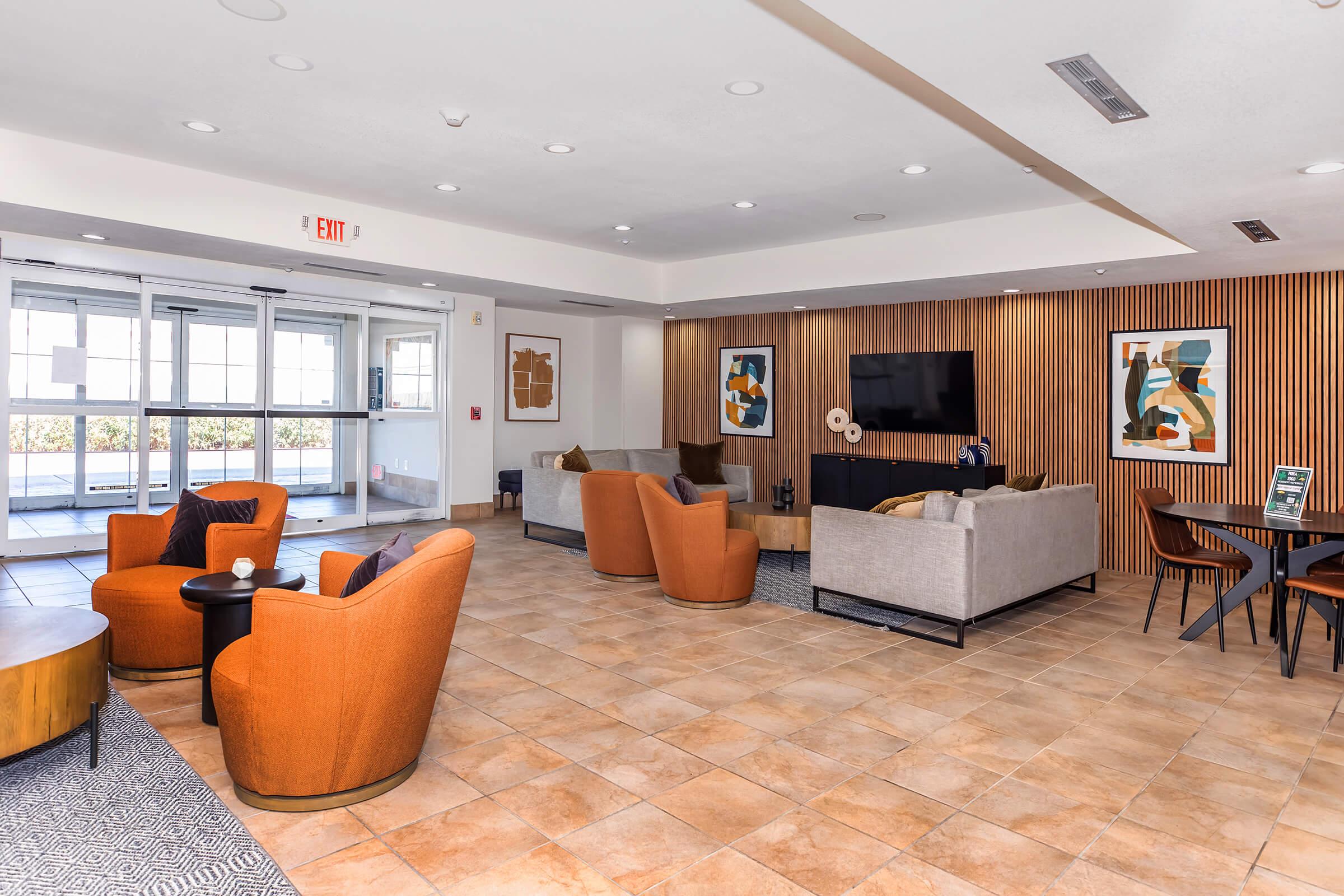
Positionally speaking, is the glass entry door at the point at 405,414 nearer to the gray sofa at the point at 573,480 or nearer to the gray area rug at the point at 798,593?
the gray sofa at the point at 573,480

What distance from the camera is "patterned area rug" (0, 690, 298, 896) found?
7.77ft

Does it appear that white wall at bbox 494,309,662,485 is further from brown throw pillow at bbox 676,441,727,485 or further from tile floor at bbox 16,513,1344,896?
tile floor at bbox 16,513,1344,896

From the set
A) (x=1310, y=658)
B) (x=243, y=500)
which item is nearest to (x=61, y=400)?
(x=243, y=500)

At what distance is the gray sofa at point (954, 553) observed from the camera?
4883mm

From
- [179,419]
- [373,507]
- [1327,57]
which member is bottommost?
[373,507]

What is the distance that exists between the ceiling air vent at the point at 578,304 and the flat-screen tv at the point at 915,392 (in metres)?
2.96

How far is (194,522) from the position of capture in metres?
4.47

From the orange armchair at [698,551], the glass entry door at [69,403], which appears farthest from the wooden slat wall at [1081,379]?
the glass entry door at [69,403]

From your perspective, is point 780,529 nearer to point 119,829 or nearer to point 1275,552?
point 1275,552

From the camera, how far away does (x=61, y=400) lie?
22.8ft

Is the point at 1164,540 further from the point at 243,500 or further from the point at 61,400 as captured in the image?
the point at 61,400

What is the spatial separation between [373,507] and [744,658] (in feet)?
19.4

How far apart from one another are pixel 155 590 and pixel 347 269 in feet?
14.1

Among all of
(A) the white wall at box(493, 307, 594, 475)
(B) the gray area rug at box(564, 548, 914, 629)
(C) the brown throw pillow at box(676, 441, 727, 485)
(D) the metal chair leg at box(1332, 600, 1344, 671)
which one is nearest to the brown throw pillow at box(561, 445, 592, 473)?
(B) the gray area rug at box(564, 548, 914, 629)
